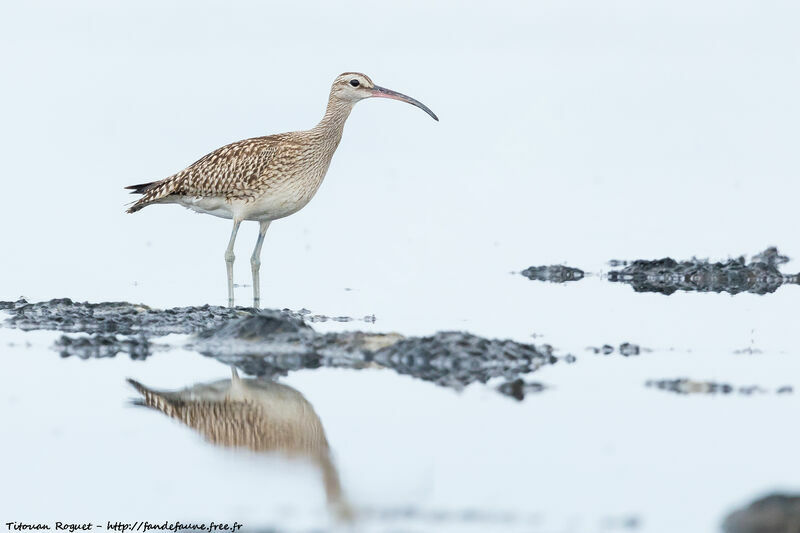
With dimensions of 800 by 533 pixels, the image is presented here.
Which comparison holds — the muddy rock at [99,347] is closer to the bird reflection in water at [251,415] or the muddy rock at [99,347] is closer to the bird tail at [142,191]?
the bird reflection in water at [251,415]

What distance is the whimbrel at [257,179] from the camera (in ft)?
50.6

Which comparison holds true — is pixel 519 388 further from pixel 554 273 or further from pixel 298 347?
pixel 554 273

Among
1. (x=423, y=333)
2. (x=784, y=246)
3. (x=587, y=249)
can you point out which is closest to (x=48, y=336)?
(x=423, y=333)

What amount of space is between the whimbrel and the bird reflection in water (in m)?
4.75

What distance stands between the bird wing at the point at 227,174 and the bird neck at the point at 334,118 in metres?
0.57

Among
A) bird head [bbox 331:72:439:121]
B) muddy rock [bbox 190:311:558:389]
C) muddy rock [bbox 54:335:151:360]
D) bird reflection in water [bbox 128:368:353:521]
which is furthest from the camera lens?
bird head [bbox 331:72:439:121]

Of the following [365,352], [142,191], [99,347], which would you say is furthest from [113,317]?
[142,191]

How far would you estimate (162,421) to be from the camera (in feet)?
30.8

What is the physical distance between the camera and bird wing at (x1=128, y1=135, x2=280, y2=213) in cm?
1544

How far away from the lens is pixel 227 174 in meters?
15.5

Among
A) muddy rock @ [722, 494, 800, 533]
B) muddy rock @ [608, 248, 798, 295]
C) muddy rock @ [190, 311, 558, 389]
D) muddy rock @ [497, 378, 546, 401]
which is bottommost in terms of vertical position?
muddy rock @ [722, 494, 800, 533]

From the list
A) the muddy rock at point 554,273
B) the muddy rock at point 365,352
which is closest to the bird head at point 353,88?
the muddy rock at point 554,273

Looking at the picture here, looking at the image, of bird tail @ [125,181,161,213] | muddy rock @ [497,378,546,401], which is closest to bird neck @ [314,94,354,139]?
bird tail @ [125,181,161,213]

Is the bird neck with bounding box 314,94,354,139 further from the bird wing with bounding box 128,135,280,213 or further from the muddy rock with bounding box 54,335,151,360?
the muddy rock with bounding box 54,335,151,360
